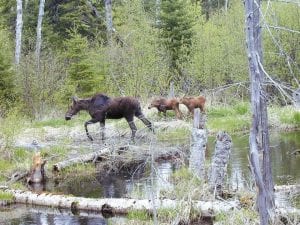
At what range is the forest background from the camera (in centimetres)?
2461

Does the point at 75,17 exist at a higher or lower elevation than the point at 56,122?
higher

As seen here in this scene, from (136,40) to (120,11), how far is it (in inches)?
237

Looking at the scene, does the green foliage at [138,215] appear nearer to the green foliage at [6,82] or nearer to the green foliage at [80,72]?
the green foliage at [6,82]

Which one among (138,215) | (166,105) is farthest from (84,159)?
(166,105)

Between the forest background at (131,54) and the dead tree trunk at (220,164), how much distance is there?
10.3 m

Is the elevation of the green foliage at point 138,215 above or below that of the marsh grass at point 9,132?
below

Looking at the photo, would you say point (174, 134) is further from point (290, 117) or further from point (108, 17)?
point (108, 17)

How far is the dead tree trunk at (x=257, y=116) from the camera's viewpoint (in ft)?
18.0

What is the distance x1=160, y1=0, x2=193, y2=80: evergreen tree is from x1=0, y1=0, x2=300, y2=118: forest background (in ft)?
0.18

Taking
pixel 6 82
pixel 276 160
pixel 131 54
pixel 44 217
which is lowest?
pixel 44 217

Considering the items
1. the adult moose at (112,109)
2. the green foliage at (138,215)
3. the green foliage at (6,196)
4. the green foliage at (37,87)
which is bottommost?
the green foliage at (6,196)

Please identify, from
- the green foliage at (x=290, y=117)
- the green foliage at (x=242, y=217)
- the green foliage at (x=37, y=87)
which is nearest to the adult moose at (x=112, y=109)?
the green foliage at (x=290, y=117)

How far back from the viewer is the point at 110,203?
33.9 feet

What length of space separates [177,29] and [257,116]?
26727mm
